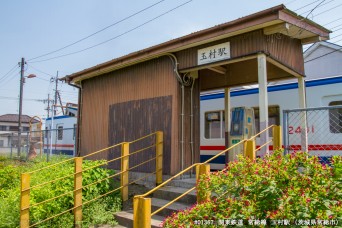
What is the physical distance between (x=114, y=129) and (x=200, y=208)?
5.64m

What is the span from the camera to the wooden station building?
565 centimetres

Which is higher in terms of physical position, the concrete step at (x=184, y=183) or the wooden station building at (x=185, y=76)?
the wooden station building at (x=185, y=76)

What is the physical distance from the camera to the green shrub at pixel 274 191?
261 centimetres

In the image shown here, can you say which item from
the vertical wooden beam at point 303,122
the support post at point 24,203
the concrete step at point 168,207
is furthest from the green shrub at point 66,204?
the vertical wooden beam at point 303,122

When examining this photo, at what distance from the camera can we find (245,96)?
9250 mm

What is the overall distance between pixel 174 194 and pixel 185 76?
2.70 metres

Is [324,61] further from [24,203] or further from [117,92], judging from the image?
[24,203]

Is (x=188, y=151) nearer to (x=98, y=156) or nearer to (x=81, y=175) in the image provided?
(x=81, y=175)

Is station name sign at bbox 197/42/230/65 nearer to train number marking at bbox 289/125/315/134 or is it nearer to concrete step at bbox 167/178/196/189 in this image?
concrete step at bbox 167/178/196/189

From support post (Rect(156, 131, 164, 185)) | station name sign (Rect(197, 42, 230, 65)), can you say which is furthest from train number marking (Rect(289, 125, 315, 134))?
support post (Rect(156, 131, 164, 185))

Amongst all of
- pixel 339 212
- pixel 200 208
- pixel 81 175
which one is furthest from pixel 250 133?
pixel 339 212

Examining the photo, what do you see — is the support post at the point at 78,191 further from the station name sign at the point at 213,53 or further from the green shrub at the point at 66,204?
the station name sign at the point at 213,53

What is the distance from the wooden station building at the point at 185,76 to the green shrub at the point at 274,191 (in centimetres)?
245

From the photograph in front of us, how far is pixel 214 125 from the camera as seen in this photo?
1017 cm
